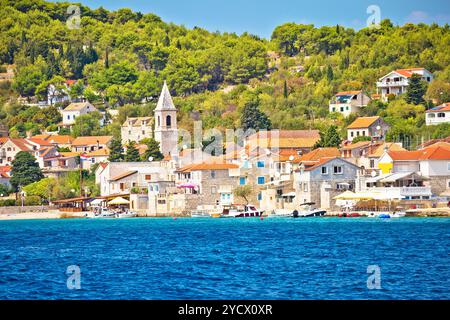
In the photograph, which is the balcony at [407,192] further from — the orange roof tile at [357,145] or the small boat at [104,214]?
the small boat at [104,214]

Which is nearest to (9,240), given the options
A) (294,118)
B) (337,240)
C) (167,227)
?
(167,227)

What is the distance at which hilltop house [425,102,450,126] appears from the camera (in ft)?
275

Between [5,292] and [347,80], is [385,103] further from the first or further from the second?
[5,292]

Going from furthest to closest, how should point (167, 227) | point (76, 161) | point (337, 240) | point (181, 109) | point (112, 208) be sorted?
point (181, 109) < point (76, 161) < point (112, 208) < point (167, 227) < point (337, 240)

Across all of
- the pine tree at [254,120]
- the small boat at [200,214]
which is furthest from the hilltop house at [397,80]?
the small boat at [200,214]

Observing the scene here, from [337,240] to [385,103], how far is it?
51.2 metres

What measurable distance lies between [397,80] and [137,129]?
24.4m

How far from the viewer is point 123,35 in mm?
140125

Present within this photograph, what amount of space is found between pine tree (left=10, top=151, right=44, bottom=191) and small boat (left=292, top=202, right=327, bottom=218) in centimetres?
2818

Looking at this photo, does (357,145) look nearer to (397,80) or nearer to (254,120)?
(254,120)

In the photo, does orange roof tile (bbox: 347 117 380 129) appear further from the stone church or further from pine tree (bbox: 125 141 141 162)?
pine tree (bbox: 125 141 141 162)

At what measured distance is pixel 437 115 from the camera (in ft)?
277

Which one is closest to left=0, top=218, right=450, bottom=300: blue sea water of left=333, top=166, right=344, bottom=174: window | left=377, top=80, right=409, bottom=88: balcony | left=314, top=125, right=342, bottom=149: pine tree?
left=333, top=166, right=344, bottom=174: window

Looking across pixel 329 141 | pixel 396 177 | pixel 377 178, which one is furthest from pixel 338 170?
pixel 329 141
